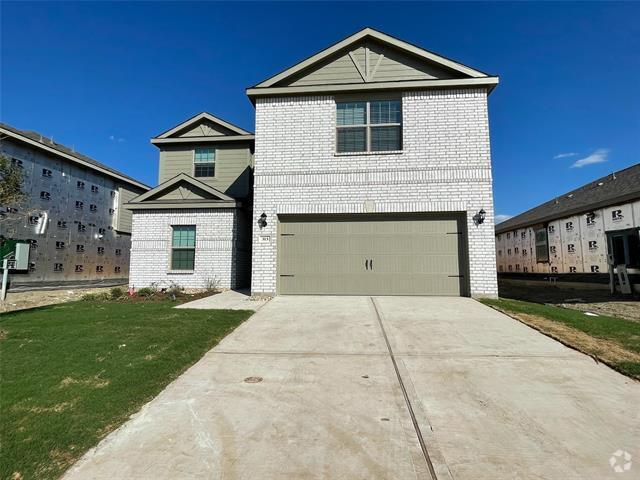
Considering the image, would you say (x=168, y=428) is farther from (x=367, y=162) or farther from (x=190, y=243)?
(x=190, y=243)

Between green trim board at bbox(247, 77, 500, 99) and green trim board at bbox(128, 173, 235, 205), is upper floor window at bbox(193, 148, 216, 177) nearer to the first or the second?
green trim board at bbox(128, 173, 235, 205)

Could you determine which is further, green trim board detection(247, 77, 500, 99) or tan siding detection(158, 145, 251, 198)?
tan siding detection(158, 145, 251, 198)

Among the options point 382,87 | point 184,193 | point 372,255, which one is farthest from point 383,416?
point 184,193

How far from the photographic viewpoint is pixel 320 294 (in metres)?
10.1

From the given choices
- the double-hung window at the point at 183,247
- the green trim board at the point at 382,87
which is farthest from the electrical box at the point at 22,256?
the green trim board at the point at 382,87

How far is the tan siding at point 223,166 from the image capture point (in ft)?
48.1

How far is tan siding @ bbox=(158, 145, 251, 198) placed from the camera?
14648mm

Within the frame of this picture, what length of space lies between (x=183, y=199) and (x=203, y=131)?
3845 mm

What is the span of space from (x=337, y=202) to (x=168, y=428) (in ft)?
26.1

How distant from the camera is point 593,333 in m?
5.70

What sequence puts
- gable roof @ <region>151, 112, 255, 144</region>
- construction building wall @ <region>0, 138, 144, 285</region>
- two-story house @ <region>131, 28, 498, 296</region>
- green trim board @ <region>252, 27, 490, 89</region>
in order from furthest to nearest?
construction building wall @ <region>0, 138, 144, 285</region>, gable roof @ <region>151, 112, 255, 144</region>, green trim board @ <region>252, 27, 490, 89</region>, two-story house @ <region>131, 28, 498, 296</region>

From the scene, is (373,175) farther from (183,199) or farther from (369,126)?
(183,199)

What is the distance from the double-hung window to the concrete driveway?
28.9 ft

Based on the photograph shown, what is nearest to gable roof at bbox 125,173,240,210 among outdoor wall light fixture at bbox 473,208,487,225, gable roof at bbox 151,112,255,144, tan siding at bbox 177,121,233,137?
gable roof at bbox 151,112,255,144
